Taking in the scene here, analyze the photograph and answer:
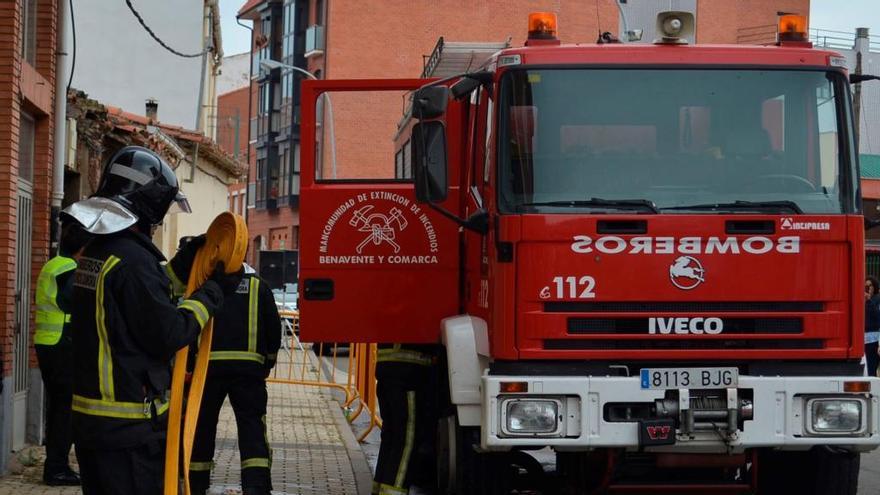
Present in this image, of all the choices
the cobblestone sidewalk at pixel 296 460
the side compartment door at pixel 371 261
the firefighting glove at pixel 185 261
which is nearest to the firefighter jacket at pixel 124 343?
the firefighting glove at pixel 185 261

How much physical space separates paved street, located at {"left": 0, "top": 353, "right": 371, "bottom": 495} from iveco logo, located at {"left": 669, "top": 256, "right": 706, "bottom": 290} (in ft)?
13.0

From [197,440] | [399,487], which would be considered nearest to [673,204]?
[399,487]

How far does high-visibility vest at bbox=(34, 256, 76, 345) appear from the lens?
1008 cm

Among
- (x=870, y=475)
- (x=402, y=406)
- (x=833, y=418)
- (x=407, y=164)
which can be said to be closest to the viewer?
(x=833, y=418)

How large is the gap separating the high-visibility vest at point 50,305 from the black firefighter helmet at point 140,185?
3.75m

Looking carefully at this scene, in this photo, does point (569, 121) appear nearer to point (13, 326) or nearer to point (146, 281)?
point (146, 281)

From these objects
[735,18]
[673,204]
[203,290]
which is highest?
[735,18]

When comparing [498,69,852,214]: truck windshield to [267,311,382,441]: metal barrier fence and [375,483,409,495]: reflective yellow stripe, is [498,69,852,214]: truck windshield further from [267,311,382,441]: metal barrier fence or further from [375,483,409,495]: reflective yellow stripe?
[267,311,382,441]: metal barrier fence

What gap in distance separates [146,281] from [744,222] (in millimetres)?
3364

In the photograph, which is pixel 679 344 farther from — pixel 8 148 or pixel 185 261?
pixel 8 148

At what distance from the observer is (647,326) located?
7816mm

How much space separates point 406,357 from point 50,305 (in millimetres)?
2557

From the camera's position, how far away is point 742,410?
774cm

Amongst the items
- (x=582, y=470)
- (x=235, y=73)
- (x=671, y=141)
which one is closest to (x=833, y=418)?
(x=582, y=470)
